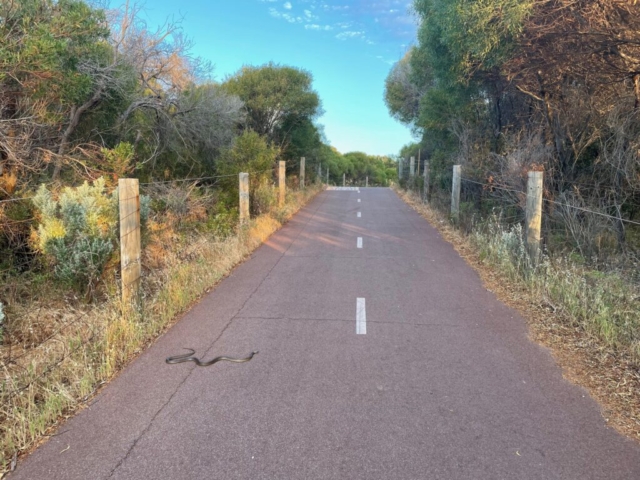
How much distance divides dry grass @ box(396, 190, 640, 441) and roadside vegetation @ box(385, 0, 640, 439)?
2cm

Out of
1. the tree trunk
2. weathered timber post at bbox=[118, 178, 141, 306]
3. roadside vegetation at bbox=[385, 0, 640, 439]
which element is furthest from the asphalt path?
the tree trunk

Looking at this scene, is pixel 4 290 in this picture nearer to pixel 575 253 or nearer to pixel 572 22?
pixel 575 253

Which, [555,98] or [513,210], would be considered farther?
[513,210]

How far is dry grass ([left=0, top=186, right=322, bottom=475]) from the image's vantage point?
12.8ft

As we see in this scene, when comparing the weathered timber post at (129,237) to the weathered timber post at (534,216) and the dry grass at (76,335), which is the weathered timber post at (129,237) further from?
the weathered timber post at (534,216)

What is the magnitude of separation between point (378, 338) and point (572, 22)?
7.79 metres

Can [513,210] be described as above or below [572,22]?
below

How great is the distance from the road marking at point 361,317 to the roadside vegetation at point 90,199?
8.26 feet

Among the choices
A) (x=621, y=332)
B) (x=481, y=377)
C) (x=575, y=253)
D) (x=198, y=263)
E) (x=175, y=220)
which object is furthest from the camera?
(x=175, y=220)

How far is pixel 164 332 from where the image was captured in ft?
19.7

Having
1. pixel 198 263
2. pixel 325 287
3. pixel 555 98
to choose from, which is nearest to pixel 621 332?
pixel 325 287

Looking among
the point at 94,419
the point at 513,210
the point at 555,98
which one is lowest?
the point at 94,419

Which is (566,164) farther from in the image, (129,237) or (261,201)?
(129,237)

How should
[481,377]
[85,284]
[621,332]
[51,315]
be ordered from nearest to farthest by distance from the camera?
[481,377] → [621,332] → [51,315] → [85,284]
